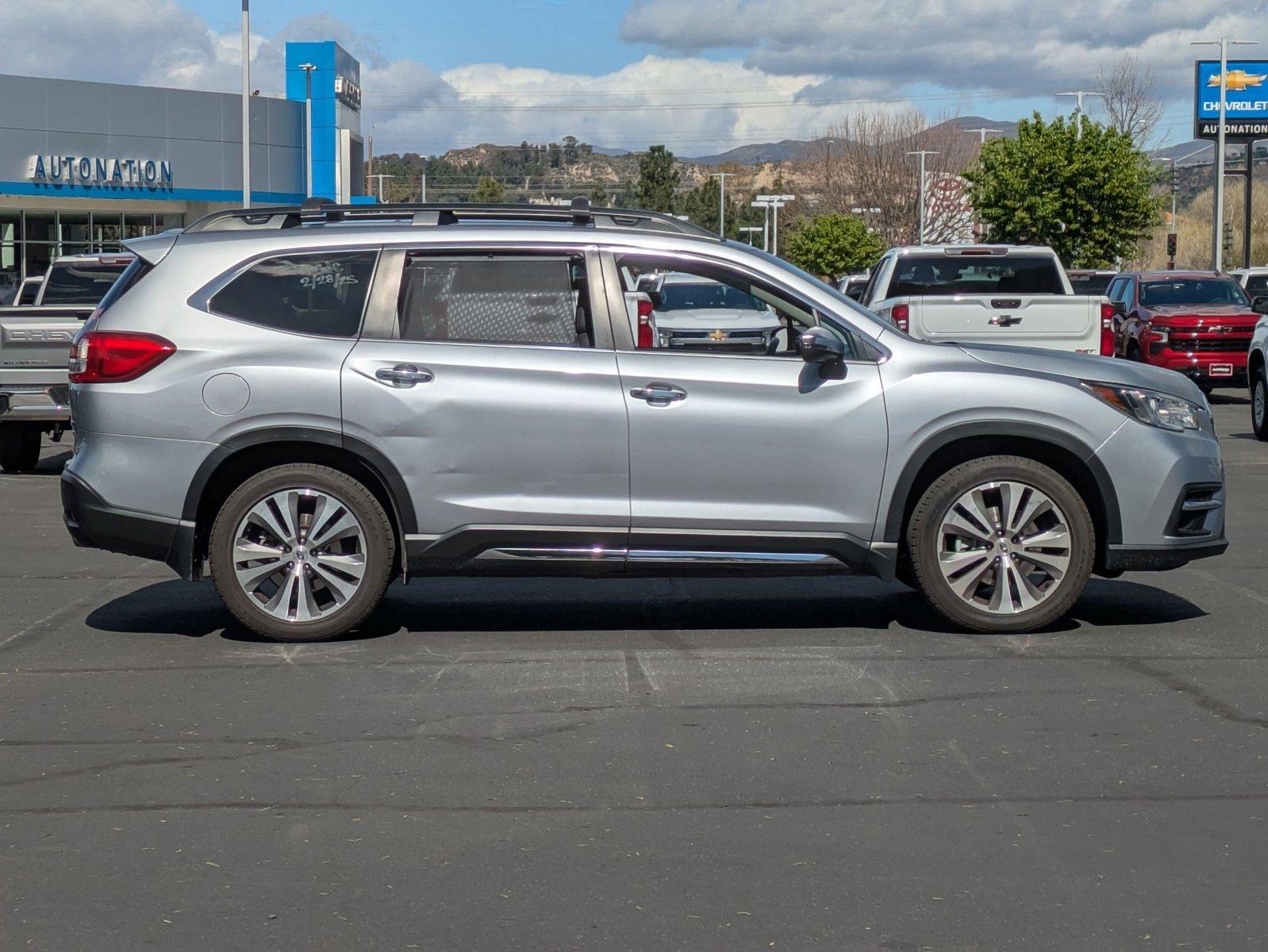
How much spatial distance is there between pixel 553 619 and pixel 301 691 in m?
1.79

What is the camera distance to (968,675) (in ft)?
23.4

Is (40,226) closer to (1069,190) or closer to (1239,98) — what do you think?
(1069,190)

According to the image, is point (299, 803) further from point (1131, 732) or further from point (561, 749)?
point (1131, 732)

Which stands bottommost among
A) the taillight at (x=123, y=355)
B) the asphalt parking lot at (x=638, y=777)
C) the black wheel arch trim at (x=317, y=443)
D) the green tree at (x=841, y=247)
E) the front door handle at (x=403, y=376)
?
the asphalt parking lot at (x=638, y=777)

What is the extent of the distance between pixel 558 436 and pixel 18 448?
9.73 meters

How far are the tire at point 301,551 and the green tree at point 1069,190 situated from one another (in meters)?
41.4

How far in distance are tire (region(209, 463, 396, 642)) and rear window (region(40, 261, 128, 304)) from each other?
413 inches

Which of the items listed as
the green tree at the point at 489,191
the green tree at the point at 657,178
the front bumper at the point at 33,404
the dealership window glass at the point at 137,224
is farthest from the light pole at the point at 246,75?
the green tree at the point at 489,191

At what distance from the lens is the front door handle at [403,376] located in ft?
24.9

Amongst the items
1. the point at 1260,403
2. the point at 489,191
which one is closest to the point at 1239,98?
the point at 1260,403

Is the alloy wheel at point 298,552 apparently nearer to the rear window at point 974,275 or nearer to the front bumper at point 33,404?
→ the front bumper at point 33,404

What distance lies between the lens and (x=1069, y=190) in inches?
1848

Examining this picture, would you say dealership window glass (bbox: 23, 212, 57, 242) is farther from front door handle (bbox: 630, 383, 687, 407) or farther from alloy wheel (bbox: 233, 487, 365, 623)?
front door handle (bbox: 630, 383, 687, 407)

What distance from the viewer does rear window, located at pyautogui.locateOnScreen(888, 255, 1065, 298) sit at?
17.3 metres
